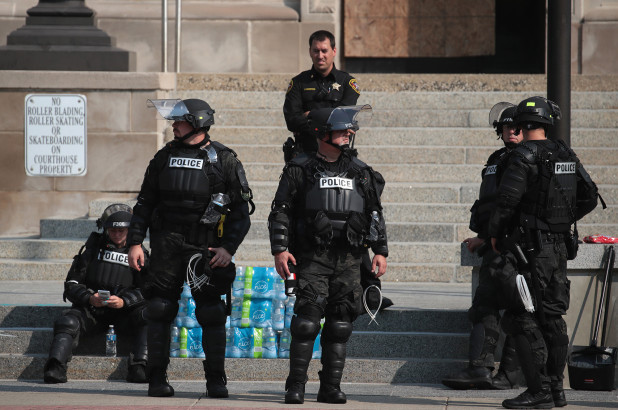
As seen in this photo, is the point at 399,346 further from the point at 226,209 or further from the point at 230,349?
the point at 226,209

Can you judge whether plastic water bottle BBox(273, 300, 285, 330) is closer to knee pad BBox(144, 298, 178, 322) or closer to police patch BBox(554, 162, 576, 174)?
knee pad BBox(144, 298, 178, 322)

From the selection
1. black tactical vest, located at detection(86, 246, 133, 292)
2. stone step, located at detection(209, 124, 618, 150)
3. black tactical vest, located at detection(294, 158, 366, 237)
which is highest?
stone step, located at detection(209, 124, 618, 150)

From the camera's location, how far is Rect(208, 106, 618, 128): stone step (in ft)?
43.5

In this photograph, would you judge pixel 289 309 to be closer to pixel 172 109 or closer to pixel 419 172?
pixel 172 109

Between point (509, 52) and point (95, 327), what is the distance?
11.3 m

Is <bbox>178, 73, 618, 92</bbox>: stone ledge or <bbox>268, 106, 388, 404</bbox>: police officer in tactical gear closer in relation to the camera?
<bbox>268, 106, 388, 404</bbox>: police officer in tactical gear

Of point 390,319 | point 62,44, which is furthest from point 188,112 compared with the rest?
point 62,44

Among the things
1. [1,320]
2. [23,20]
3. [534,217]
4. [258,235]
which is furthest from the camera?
[23,20]

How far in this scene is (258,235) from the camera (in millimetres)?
11227

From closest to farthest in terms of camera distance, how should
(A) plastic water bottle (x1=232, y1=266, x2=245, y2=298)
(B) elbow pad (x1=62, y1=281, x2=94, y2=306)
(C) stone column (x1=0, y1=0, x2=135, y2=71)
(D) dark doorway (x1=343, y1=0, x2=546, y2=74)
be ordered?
1. (B) elbow pad (x1=62, y1=281, x2=94, y2=306)
2. (A) plastic water bottle (x1=232, y1=266, x2=245, y2=298)
3. (C) stone column (x1=0, y1=0, x2=135, y2=71)
4. (D) dark doorway (x1=343, y1=0, x2=546, y2=74)

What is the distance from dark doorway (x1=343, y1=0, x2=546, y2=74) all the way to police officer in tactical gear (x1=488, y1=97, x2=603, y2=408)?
10475 mm

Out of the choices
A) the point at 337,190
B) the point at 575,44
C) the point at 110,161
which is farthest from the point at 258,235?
the point at 575,44

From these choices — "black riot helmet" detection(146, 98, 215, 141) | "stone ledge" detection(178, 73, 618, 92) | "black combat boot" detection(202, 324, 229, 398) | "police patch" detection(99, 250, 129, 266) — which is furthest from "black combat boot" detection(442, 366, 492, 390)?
"stone ledge" detection(178, 73, 618, 92)

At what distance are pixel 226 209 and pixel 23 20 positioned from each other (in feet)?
31.1
